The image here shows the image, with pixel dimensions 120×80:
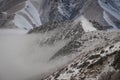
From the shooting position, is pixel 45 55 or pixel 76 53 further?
pixel 45 55

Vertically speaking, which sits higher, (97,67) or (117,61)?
(97,67)

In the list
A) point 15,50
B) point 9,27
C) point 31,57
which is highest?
point 9,27

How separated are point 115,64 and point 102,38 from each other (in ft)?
82.8

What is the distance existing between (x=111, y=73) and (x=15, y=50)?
61.8 m

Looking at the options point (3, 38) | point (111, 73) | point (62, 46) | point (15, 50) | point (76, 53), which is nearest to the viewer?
point (111, 73)

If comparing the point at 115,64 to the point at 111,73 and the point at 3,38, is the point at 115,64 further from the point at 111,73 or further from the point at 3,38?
the point at 3,38

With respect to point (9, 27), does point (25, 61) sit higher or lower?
lower

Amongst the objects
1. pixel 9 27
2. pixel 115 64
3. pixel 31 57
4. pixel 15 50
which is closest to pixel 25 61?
pixel 31 57

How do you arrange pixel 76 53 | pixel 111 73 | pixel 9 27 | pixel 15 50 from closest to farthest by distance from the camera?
pixel 111 73 < pixel 76 53 < pixel 15 50 < pixel 9 27

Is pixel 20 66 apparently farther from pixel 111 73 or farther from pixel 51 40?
pixel 111 73

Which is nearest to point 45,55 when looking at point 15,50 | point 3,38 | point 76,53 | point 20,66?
point 20,66

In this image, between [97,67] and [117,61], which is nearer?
[117,61]

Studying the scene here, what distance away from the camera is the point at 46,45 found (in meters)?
85.1

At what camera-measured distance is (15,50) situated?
9994 centimetres
